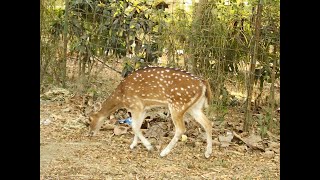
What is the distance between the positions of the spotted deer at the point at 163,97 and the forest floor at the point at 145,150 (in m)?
0.19

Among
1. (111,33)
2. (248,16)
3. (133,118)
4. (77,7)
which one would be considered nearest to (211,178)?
(133,118)

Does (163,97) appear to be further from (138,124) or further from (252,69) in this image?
(252,69)

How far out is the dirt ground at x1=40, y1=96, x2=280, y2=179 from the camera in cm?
534

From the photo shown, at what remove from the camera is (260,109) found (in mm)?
7031

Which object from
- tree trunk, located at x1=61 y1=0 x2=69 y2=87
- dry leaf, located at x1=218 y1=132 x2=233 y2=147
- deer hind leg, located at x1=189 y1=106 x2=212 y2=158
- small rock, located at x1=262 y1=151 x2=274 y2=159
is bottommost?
small rock, located at x1=262 y1=151 x2=274 y2=159

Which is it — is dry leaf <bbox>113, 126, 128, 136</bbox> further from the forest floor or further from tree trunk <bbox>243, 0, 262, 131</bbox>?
tree trunk <bbox>243, 0, 262, 131</bbox>

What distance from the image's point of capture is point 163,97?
19.1 ft

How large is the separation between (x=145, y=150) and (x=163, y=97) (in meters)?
0.63

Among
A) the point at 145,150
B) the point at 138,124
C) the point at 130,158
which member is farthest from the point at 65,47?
the point at 130,158

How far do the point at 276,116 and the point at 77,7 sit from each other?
287 centimetres

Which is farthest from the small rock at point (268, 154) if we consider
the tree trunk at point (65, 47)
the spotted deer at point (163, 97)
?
the tree trunk at point (65, 47)

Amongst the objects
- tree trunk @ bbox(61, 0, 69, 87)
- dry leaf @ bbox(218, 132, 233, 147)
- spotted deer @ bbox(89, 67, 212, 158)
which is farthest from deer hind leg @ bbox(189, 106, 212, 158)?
tree trunk @ bbox(61, 0, 69, 87)

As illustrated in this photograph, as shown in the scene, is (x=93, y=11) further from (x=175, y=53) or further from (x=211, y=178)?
(x=211, y=178)
